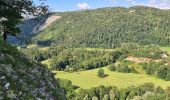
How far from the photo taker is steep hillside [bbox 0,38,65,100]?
69.2ft

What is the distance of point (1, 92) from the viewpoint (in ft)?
64.5

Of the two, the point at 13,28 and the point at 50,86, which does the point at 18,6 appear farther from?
the point at 50,86

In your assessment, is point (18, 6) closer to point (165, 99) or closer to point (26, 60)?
point (26, 60)

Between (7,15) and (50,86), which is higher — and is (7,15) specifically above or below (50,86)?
above

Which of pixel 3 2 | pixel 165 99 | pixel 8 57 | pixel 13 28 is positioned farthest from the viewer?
pixel 165 99

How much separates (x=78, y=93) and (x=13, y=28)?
478 ft

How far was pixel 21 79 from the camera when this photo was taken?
23875 mm

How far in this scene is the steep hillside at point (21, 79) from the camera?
21.1 metres

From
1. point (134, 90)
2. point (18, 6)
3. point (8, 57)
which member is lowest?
point (134, 90)

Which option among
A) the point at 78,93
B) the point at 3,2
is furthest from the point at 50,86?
the point at 78,93

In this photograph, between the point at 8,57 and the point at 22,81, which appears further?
the point at 8,57

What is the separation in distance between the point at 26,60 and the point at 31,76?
2.92 metres

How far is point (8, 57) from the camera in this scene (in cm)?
2567

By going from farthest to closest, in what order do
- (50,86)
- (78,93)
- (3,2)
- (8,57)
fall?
(78,93)
(3,2)
(50,86)
(8,57)
